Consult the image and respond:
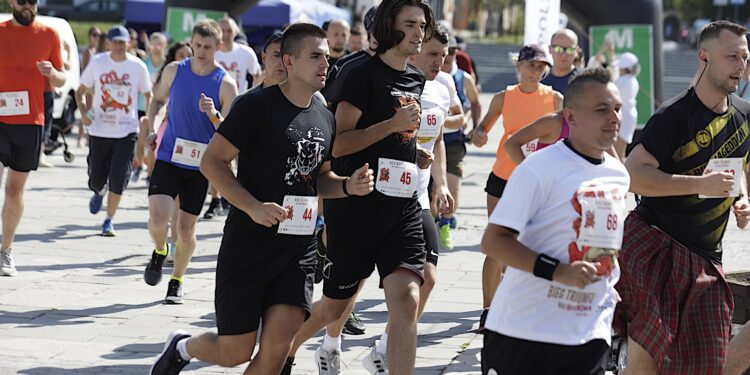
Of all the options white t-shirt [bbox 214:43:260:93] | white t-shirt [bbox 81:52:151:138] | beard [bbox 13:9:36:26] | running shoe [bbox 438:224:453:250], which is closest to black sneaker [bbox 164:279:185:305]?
beard [bbox 13:9:36:26]

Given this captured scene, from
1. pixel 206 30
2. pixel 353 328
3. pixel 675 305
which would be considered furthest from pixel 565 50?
pixel 675 305

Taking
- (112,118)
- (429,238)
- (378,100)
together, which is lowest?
(112,118)

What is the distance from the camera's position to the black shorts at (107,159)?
11836mm

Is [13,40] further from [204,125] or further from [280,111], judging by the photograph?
[280,111]

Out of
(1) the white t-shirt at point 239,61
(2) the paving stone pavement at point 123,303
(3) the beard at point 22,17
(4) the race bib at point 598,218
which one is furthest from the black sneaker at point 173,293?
(1) the white t-shirt at point 239,61

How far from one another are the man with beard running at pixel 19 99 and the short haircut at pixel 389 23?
3817mm

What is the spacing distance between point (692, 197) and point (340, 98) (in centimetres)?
169

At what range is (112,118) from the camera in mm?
11984

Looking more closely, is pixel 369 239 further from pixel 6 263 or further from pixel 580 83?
pixel 6 263

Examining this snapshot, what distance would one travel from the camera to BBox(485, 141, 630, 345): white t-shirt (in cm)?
431

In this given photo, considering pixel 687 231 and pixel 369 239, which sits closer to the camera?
pixel 687 231

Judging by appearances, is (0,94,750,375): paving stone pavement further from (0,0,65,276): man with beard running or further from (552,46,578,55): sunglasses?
(552,46,578,55): sunglasses

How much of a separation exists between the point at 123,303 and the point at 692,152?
444cm

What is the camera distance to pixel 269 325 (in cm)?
541
